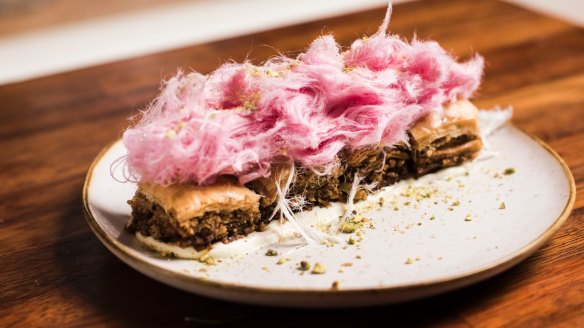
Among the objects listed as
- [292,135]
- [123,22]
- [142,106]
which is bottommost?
[123,22]

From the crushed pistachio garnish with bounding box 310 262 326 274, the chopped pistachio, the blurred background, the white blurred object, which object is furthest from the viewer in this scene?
the blurred background

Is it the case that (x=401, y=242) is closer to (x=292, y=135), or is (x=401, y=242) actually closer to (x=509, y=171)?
(x=292, y=135)

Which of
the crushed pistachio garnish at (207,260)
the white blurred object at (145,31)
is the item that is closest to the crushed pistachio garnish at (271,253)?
the crushed pistachio garnish at (207,260)

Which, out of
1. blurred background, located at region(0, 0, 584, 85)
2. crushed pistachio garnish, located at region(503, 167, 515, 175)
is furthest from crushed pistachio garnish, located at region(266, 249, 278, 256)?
blurred background, located at region(0, 0, 584, 85)

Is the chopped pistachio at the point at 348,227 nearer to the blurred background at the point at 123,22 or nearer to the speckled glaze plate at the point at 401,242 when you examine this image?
the speckled glaze plate at the point at 401,242

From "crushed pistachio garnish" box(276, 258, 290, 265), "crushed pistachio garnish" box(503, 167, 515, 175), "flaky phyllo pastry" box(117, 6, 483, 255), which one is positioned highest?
"flaky phyllo pastry" box(117, 6, 483, 255)

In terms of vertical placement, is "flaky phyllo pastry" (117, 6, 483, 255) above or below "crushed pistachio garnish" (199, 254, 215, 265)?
above

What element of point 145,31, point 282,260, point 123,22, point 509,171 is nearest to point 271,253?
point 282,260

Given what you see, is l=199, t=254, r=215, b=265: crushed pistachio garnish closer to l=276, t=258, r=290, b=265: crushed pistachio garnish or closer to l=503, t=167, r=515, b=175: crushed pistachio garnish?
l=276, t=258, r=290, b=265: crushed pistachio garnish
